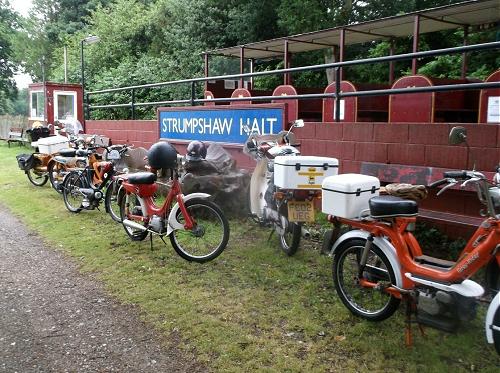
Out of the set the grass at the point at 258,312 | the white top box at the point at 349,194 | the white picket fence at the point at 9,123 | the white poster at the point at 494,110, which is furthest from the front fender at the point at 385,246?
the white picket fence at the point at 9,123

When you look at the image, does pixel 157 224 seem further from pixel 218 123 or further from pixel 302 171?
pixel 218 123

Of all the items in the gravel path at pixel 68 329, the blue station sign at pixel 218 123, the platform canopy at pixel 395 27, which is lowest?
the gravel path at pixel 68 329

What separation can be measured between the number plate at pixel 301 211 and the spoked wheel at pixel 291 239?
0.45 feet

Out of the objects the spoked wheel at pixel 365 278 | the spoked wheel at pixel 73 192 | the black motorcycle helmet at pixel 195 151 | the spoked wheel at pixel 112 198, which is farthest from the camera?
the spoked wheel at pixel 73 192

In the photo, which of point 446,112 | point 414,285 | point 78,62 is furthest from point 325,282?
point 78,62

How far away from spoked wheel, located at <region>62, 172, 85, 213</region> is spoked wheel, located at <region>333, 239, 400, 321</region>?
5059 mm

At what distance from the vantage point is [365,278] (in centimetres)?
384

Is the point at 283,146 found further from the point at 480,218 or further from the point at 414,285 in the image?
the point at 414,285

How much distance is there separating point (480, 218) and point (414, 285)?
5.56ft

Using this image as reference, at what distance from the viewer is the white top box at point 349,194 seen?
12.8 feet

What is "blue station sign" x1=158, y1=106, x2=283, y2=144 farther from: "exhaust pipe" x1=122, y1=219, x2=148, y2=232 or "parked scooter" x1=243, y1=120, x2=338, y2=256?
"exhaust pipe" x1=122, y1=219, x2=148, y2=232

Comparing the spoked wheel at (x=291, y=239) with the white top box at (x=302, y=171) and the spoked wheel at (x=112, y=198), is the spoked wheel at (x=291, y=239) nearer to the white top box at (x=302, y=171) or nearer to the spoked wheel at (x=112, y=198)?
the white top box at (x=302, y=171)

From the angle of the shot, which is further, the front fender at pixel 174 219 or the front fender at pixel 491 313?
the front fender at pixel 174 219

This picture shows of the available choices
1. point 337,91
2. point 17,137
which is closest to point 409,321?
point 337,91
